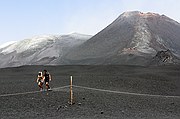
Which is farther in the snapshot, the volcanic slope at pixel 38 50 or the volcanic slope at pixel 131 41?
the volcanic slope at pixel 38 50

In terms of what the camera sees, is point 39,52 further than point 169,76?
Yes

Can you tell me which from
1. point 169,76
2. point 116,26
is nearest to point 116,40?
point 116,26

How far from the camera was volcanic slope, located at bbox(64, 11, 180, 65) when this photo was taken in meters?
61.6

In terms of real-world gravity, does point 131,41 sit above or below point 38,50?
above

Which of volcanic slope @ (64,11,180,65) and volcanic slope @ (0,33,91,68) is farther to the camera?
volcanic slope @ (0,33,91,68)

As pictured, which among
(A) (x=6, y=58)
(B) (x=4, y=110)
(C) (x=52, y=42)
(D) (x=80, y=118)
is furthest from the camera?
(C) (x=52, y=42)

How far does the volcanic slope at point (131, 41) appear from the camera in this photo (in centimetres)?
6164

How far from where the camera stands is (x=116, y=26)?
89.8 m

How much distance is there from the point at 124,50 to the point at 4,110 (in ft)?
170

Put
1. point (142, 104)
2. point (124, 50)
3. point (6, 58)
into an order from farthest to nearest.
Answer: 1. point (6, 58)
2. point (124, 50)
3. point (142, 104)

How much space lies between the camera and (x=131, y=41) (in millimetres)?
72312

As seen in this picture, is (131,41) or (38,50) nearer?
(131,41)

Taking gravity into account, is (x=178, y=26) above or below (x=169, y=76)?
above

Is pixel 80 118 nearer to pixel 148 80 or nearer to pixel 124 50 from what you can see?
pixel 148 80
